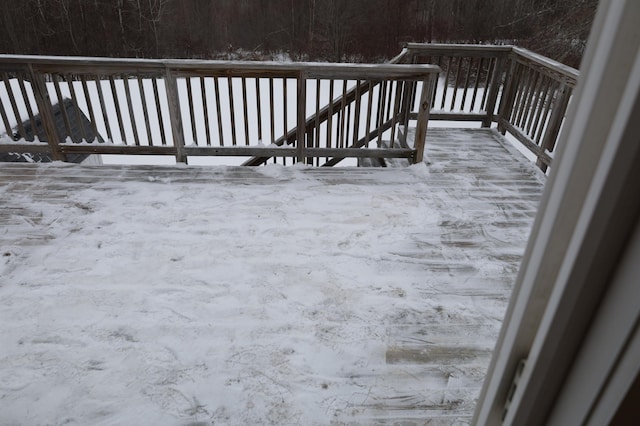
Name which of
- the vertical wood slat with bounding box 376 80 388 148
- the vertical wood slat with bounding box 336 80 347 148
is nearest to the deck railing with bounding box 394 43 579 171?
the vertical wood slat with bounding box 376 80 388 148

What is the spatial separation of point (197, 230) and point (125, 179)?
1.22 metres

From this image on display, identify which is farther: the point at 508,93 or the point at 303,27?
the point at 303,27

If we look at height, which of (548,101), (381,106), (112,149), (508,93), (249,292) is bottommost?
(249,292)

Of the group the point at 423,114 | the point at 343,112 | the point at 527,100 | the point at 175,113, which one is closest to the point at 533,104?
the point at 527,100

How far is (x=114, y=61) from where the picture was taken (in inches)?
142

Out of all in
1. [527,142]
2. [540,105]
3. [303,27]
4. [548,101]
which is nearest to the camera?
[548,101]

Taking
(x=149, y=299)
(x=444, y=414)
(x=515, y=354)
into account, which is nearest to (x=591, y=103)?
(x=515, y=354)

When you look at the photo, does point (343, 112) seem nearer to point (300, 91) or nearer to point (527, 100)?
point (300, 91)

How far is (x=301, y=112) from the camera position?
3906 millimetres

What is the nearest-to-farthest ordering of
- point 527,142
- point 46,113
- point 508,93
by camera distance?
point 46,113 → point 527,142 → point 508,93

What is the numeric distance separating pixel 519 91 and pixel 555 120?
1.04 metres

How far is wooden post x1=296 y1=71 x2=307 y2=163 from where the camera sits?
3785 mm

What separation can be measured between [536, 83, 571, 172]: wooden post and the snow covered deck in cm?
46

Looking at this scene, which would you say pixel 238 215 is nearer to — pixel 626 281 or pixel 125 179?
pixel 125 179
